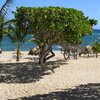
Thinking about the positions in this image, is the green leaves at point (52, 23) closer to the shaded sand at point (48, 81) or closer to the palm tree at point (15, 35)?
the shaded sand at point (48, 81)

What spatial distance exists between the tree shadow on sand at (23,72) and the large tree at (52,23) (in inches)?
77.9

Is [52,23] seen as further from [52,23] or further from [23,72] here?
[23,72]

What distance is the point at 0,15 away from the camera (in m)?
16.4

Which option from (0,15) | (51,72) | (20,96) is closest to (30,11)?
(51,72)

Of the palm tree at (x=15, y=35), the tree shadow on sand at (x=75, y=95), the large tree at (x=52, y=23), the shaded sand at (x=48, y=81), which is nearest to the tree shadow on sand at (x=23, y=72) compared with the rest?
the shaded sand at (x=48, y=81)

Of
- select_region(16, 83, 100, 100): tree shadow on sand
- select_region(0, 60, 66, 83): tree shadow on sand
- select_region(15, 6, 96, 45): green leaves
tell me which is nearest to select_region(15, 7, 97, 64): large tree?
select_region(15, 6, 96, 45): green leaves

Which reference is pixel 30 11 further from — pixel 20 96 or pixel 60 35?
pixel 20 96

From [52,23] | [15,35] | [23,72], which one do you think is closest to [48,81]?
[23,72]

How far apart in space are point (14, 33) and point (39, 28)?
252 inches

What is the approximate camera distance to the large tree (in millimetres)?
20625

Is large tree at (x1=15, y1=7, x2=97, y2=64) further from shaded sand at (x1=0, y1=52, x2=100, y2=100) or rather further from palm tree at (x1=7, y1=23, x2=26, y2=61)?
palm tree at (x1=7, y1=23, x2=26, y2=61)

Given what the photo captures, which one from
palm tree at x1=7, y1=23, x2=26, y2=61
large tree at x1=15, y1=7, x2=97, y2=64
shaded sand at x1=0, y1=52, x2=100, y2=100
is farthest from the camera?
palm tree at x1=7, y1=23, x2=26, y2=61

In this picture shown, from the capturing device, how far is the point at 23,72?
2061 centimetres

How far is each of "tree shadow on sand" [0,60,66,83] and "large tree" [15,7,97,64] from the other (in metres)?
1.98
